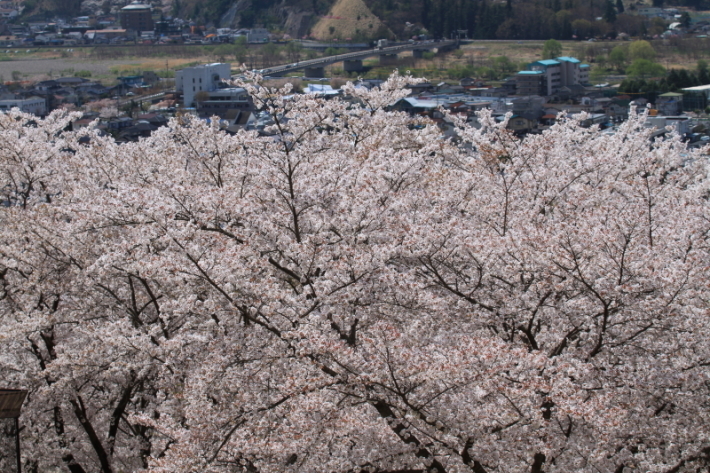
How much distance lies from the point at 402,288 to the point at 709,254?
302 cm

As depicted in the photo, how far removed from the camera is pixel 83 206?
23.0 ft

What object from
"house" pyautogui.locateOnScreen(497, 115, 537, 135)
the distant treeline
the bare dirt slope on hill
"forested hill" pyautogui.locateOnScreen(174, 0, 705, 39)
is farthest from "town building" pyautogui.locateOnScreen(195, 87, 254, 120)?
the bare dirt slope on hill

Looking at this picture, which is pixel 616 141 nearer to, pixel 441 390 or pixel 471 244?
pixel 471 244

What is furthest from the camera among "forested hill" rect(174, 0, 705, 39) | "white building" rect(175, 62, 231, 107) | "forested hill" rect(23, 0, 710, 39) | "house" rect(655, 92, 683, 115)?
"forested hill" rect(23, 0, 710, 39)

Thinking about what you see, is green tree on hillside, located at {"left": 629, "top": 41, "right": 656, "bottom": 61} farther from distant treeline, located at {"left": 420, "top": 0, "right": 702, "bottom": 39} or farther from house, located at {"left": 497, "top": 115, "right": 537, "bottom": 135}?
house, located at {"left": 497, "top": 115, "right": 537, "bottom": 135}

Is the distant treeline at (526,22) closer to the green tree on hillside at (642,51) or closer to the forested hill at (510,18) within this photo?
the forested hill at (510,18)

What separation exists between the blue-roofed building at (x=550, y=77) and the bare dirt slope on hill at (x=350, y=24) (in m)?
37.7

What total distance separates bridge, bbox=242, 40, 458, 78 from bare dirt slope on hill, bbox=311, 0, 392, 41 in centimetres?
1213

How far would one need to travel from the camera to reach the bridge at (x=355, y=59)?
7246cm

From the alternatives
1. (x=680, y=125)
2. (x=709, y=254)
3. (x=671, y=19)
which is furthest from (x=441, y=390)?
(x=671, y=19)

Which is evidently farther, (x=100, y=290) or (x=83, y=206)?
(x=100, y=290)

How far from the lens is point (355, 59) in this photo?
265ft

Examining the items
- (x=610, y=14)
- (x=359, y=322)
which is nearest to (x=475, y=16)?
(x=610, y=14)

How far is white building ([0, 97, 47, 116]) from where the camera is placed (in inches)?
2031
